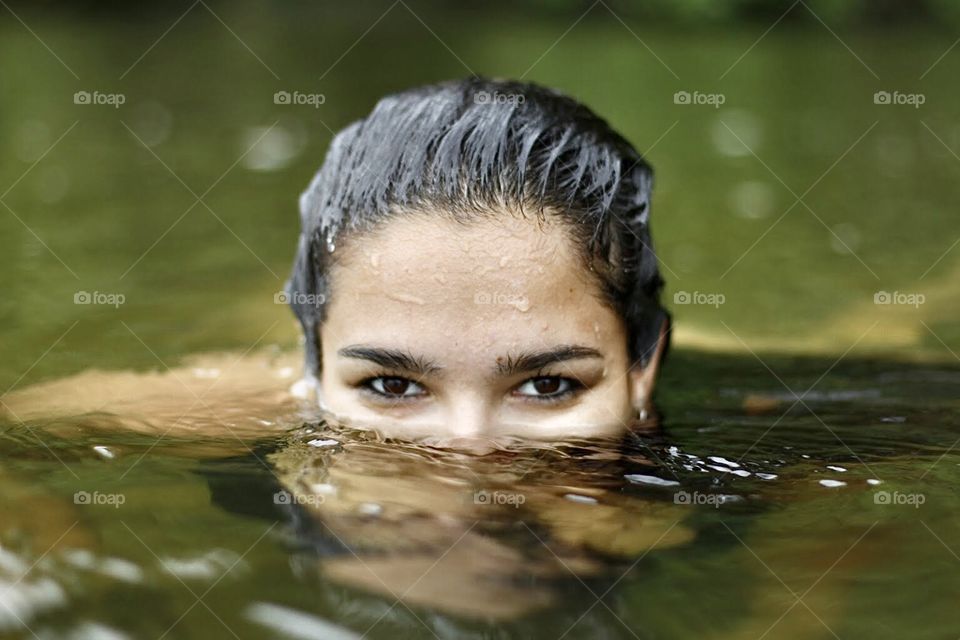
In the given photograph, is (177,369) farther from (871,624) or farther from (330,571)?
(871,624)

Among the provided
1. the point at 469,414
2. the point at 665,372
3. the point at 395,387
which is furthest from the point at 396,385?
the point at 665,372

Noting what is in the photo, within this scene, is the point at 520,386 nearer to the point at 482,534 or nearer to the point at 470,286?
the point at 470,286

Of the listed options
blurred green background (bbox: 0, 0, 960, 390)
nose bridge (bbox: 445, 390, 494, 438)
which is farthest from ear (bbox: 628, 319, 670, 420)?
blurred green background (bbox: 0, 0, 960, 390)

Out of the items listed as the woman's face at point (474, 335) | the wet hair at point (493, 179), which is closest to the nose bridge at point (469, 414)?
the woman's face at point (474, 335)

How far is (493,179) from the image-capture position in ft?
7.70

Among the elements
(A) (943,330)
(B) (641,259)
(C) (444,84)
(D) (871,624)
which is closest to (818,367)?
(A) (943,330)

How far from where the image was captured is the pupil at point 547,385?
233 centimetres

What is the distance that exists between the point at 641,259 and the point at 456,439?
Result: 69 centimetres

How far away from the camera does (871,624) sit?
1.71 meters

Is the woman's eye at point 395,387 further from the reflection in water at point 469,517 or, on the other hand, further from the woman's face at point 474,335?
the reflection in water at point 469,517

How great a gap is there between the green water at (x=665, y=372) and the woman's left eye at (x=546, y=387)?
143mm

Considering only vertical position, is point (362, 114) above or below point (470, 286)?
above

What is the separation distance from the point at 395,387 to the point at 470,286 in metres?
0.27

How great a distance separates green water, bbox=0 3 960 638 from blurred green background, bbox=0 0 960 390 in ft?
0.08
